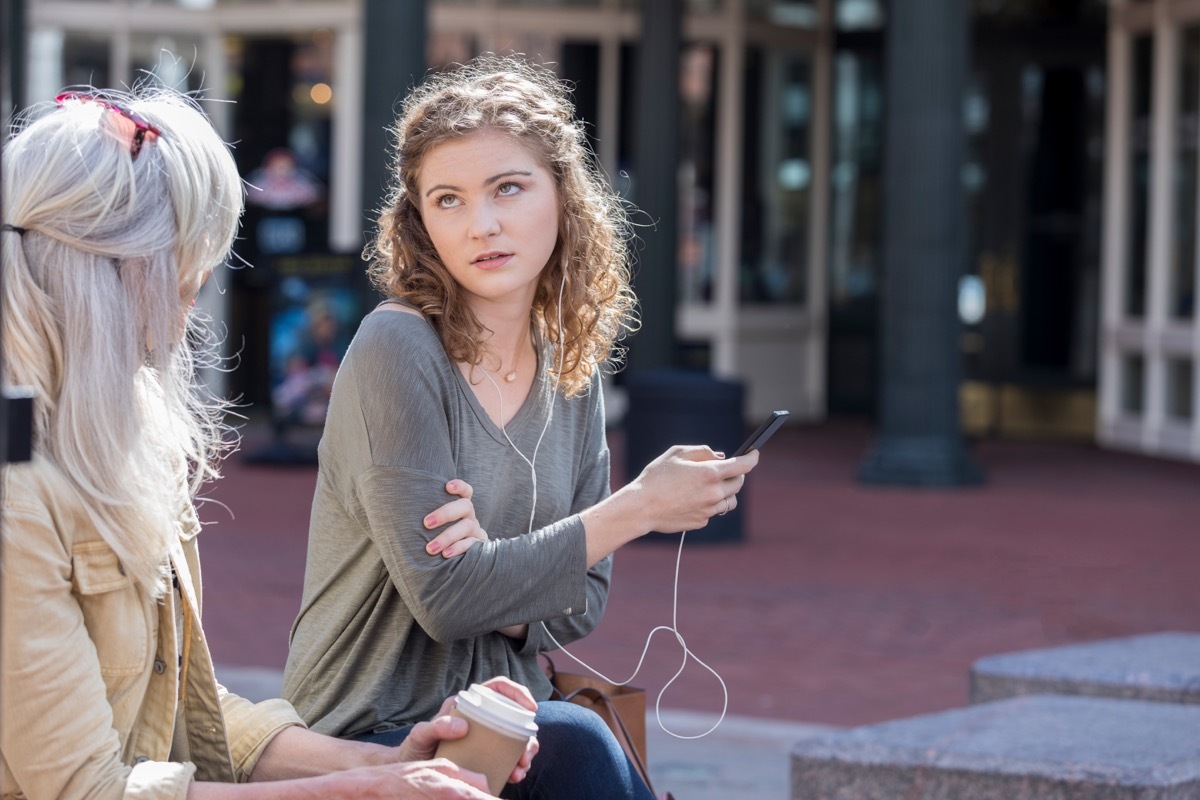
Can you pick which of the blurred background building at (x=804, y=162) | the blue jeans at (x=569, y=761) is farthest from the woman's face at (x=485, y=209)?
the blurred background building at (x=804, y=162)

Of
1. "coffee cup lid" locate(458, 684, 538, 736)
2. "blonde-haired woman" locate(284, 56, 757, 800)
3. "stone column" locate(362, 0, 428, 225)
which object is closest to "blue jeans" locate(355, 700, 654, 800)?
"blonde-haired woman" locate(284, 56, 757, 800)

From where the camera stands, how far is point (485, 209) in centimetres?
259

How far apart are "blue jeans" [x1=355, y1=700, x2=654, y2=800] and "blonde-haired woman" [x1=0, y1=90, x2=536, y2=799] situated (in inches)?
7.1

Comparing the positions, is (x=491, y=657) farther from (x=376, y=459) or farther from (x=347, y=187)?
(x=347, y=187)

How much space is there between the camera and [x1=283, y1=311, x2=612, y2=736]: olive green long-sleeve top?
2396 millimetres

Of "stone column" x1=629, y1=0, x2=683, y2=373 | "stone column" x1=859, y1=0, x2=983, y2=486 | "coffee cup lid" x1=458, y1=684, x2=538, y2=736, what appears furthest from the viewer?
"stone column" x1=629, y1=0, x2=683, y2=373

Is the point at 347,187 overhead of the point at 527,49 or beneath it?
beneath

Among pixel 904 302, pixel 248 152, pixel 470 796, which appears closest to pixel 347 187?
pixel 248 152

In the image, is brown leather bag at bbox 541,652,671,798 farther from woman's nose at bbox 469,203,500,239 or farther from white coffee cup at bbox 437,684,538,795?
woman's nose at bbox 469,203,500,239

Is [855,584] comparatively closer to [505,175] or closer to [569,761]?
[505,175]

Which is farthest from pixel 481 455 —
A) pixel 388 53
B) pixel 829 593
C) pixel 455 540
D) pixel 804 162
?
pixel 804 162

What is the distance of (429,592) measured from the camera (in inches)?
93.6

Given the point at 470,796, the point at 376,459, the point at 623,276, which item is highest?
the point at 623,276

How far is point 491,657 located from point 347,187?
12990mm
